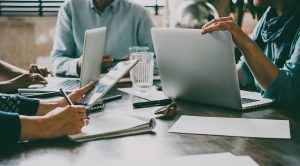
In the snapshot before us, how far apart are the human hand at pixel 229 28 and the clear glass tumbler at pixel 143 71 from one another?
33 centimetres

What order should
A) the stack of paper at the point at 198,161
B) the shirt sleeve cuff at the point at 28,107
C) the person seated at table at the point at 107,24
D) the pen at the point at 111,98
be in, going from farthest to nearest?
the person seated at table at the point at 107,24
the pen at the point at 111,98
the shirt sleeve cuff at the point at 28,107
the stack of paper at the point at 198,161

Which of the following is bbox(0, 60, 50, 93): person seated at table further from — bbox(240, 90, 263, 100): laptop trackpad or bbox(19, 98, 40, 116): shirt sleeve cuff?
bbox(240, 90, 263, 100): laptop trackpad

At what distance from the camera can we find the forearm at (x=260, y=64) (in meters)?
1.43

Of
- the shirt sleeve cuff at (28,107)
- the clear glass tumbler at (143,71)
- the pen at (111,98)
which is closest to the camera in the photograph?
the shirt sleeve cuff at (28,107)

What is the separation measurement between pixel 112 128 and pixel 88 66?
56 centimetres

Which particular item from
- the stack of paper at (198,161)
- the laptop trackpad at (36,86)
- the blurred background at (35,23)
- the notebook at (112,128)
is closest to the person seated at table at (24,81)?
the laptop trackpad at (36,86)

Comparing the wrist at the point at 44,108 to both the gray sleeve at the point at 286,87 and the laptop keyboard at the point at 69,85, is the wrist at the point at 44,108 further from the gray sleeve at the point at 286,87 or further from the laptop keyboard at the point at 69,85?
the gray sleeve at the point at 286,87

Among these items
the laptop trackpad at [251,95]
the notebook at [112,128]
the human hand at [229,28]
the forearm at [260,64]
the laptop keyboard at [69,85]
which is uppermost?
the human hand at [229,28]

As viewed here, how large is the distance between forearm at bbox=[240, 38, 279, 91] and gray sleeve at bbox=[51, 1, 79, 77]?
102 centimetres

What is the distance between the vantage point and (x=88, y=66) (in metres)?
1.60

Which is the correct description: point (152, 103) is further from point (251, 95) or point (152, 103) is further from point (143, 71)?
point (251, 95)

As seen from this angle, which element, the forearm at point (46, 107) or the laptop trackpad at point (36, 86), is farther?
the laptop trackpad at point (36, 86)

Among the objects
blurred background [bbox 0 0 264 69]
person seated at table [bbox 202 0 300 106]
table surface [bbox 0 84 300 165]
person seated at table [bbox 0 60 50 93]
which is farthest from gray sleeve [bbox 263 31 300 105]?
blurred background [bbox 0 0 264 69]

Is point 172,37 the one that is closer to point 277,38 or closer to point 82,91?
point 82,91
